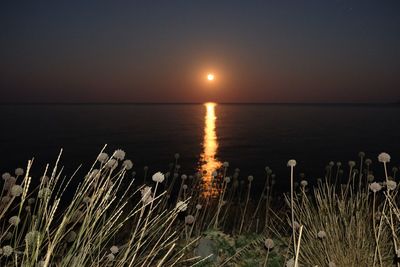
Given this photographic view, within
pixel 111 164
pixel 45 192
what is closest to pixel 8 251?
pixel 45 192

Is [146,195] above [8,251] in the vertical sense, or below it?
above

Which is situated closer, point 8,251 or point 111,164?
point 8,251

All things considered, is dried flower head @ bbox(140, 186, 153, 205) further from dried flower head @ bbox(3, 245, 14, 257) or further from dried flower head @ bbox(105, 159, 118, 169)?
dried flower head @ bbox(3, 245, 14, 257)

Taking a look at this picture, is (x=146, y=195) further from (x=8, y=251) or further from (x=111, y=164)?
(x=8, y=251)

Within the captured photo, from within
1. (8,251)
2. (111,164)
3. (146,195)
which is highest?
(111,164)

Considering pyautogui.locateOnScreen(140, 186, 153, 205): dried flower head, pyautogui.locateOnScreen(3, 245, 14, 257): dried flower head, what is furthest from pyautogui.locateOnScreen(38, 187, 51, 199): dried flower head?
pyautogui.locateOnScreen(140, 186, 153, 205): dried flower head

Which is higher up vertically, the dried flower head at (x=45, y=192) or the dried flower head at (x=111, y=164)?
the dried flower head at (x=111, y=164)

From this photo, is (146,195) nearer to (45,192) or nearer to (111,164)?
(111,164)

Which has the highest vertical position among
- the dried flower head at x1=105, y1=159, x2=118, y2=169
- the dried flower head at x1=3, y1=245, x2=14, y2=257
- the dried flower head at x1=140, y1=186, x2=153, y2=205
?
the dried flower head at x1=105, y1=159, x2=118, y2=169

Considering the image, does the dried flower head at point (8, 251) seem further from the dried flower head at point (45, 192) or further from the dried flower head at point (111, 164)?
the dried flower head at point (111, 164)

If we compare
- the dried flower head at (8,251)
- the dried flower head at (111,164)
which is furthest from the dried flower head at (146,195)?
the dried flower head at (8,251)

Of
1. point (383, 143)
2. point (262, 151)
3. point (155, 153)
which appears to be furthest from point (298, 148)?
point (155, 153)

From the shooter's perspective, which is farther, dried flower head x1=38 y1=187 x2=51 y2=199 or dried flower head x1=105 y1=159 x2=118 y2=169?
dried flower head x1=105 y1=159 x2=118 y2=169

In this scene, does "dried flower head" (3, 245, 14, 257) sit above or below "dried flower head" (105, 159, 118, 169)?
below
